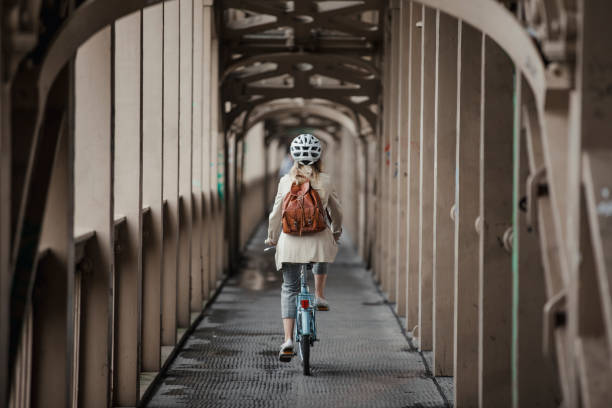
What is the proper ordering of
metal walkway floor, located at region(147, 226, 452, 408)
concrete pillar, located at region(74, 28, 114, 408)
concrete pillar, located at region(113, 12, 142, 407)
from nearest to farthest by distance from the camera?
concrete pillar, located at region(74, 28, 114, 408) → concrete pillar, located at region(113, 12, 142, 407) → metal walkway floor, located at region(147, 226, 452, 408)

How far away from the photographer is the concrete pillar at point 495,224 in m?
4.40

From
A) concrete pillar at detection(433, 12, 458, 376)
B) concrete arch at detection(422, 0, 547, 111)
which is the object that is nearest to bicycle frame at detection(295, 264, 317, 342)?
concrete pillar at detection(433, 12, 458, 376)

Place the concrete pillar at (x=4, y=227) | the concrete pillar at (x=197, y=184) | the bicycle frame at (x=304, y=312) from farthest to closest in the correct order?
1. the concrete pillar at (x=197, y=184)
2. the bicycle frame at (x=304, y=312)
3. the concrete pillar at (x=4, y=227)

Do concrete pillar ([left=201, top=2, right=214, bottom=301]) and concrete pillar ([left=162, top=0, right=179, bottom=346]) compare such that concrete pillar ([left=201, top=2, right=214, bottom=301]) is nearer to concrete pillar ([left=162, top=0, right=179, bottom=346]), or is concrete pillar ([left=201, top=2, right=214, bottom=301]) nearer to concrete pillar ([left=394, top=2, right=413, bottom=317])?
concrete pillar ([left=162, top=0, right=179, bottom=346])

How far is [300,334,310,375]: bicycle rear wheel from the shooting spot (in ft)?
20.4

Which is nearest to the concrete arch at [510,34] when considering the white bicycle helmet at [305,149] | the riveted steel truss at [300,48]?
the white bicycle helmet at [305,149]

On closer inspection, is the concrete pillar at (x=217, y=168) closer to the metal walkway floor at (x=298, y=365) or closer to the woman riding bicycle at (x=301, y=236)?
the metal walkway floor at (x=298, y=365)

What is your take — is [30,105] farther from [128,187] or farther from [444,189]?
[444,189]

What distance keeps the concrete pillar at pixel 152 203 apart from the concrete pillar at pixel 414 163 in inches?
94.0

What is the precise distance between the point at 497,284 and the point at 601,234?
163 cm

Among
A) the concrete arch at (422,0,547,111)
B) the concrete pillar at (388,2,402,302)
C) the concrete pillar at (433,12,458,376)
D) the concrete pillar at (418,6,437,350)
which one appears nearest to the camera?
the concrete arch at (422,0,547,111)

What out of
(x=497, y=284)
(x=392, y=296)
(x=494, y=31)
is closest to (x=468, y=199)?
(x=497, y=284)

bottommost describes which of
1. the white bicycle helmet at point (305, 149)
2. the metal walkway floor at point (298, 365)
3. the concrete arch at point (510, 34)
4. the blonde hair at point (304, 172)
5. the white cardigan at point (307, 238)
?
the metal walkway floor at point (298, 365)

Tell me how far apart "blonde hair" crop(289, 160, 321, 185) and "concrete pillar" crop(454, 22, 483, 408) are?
1.27 m
